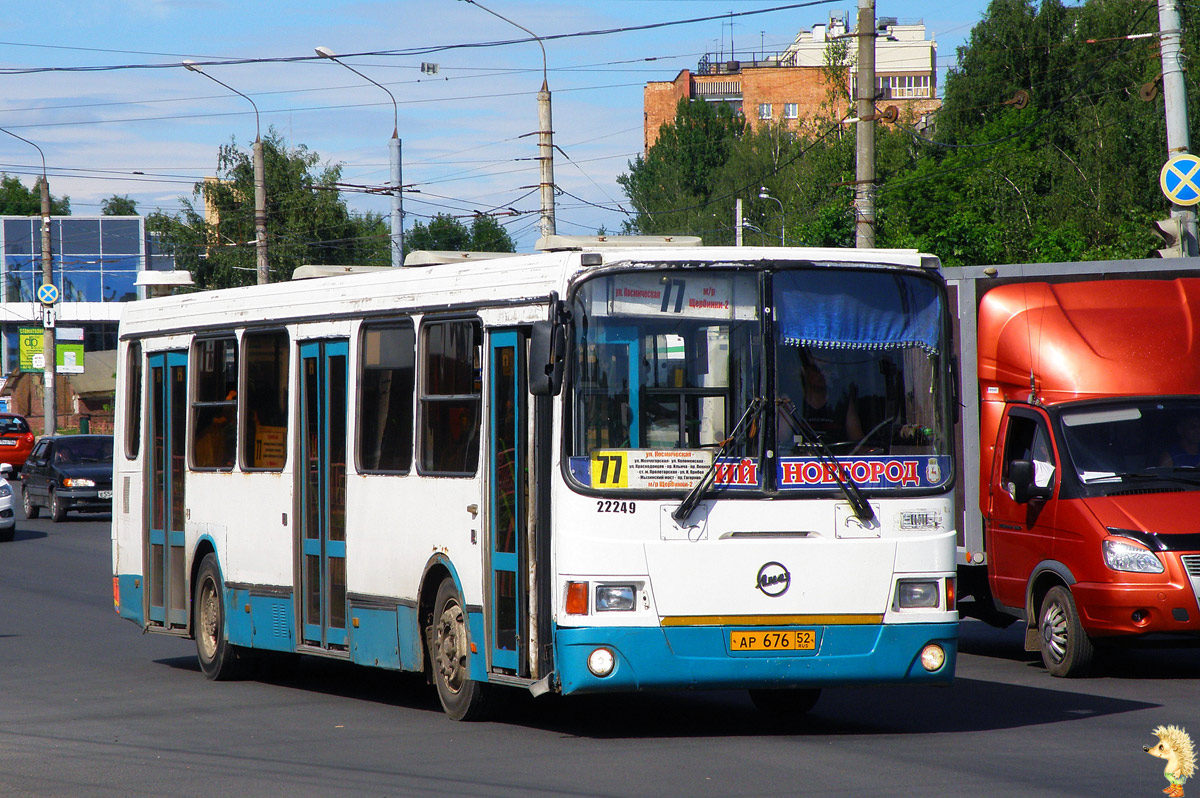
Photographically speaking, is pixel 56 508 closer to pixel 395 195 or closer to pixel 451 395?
pixel 395 195

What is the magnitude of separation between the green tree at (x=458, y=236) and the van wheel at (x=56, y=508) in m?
65.3

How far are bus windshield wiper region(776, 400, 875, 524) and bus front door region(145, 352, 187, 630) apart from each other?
6.13 m

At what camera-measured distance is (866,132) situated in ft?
70.5

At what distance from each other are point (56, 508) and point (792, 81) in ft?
273

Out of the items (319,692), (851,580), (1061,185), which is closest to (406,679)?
(319,692)

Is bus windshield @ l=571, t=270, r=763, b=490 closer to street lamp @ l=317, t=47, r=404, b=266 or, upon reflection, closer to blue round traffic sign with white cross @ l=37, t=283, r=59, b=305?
street lamp @ l=317, t=47, r=404, b=266

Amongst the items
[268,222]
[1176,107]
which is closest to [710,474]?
[1176,107]

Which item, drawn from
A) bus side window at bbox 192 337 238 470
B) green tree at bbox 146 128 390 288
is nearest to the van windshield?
bus side window at bbox 192 337 238 470

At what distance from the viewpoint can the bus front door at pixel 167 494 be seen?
13.4 metres

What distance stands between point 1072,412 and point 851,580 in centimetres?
449

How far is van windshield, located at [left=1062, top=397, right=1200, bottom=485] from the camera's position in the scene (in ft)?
40.5

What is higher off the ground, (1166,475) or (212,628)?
(1166,475)

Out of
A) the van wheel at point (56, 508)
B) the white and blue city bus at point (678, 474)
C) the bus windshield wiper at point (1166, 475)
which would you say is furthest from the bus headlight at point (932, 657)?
the van wheel at point (56, 508)

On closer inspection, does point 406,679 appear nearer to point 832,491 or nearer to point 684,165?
Result: point 832,491
